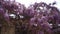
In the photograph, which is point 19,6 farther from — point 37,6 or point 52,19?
point 52,19

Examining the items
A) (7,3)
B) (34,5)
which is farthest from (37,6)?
(7,3)

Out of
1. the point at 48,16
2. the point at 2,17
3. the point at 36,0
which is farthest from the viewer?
the point at 36,0

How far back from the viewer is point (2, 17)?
4.64 m

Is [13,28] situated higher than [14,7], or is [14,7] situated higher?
[14,7]

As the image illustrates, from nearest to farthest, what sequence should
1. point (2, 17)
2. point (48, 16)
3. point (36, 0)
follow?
point (2, 17), point (48, 16), point (36, 0)

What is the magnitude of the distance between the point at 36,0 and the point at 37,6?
18.9 inches

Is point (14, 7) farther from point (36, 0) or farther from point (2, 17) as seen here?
point (36, 0)

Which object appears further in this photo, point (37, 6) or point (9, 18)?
point (37, 6)

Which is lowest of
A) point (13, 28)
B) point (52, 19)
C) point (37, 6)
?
point (13, 28)

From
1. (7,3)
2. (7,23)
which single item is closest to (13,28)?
(7,23)

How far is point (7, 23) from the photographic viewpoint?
4891 millimetres

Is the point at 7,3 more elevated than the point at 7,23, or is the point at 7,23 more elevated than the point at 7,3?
the point at 7,3

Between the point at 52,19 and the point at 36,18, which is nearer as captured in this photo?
the point at 36,18

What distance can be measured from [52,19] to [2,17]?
132 cm
